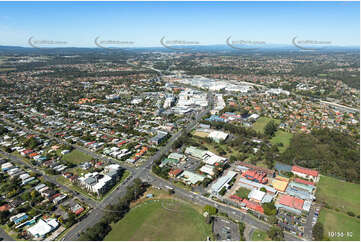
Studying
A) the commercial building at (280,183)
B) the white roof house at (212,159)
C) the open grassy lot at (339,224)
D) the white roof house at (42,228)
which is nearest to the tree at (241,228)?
the open grassy lot at (339,224)

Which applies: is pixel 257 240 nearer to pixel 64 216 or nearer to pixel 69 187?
pixel 64 216

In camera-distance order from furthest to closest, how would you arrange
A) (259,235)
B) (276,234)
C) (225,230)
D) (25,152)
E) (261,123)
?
(261,123)
(25,152)
(225,230)
(259,235)
(276,234)

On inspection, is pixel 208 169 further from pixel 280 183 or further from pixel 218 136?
pixel 218 136

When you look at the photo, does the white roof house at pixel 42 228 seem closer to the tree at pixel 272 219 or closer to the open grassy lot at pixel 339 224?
the tree at pixel 272 219

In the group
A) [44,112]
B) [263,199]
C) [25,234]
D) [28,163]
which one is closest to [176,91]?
[44,112]

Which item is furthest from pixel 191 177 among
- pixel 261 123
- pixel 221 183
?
pixel 261 123

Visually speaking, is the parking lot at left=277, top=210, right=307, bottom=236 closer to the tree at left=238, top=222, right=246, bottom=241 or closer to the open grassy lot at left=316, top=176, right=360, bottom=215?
the tree at left=238, top=222, right=246, bottom=241

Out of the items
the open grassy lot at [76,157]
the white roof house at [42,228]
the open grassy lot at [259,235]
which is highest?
the white roof house at [42,228]

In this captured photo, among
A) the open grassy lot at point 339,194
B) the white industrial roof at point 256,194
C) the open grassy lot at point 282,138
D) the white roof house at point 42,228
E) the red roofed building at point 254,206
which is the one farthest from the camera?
the open grassy lot at point 282,138
